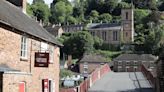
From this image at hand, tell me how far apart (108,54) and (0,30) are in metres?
121

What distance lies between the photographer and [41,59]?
2988 cm

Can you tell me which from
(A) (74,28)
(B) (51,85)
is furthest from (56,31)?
(B) (51,85)

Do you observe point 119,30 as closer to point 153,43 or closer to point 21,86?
point 153,43

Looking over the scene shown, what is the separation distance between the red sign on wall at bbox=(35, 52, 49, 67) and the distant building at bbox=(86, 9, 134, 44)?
434ft

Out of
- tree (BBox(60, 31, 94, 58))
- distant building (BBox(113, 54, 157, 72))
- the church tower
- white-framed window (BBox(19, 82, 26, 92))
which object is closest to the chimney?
white-framed window (BBox(19, 82, 26, 92))

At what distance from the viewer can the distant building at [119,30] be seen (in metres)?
165

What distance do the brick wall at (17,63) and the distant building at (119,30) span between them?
421ft

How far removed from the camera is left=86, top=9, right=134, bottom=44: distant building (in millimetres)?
164750

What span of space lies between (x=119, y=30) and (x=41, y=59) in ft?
448

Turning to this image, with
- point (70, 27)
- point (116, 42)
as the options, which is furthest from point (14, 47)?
point (70, 27)

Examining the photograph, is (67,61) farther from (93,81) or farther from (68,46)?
(93,81)

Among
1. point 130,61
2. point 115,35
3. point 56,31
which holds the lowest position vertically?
point 130,61

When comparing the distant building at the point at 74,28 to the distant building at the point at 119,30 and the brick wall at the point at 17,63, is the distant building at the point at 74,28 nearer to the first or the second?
the distant building at the point at 119,30

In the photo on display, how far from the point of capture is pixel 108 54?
145375 millimetres
